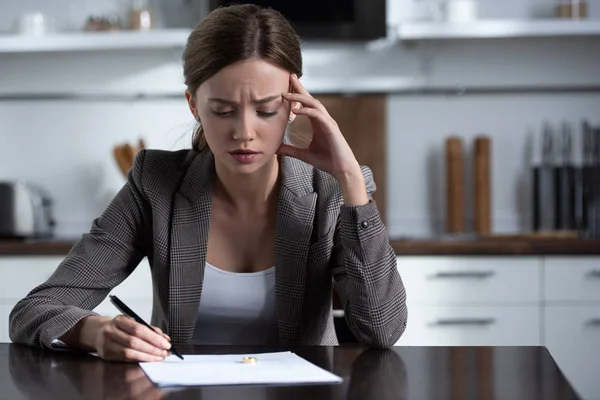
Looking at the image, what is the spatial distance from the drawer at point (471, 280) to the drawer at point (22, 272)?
120 cm

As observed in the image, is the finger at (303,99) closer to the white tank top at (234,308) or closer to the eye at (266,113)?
the eye at (266,113)

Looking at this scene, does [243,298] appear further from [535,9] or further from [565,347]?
[535,9]

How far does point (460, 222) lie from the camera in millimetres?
3623

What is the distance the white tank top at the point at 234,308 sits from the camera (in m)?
1.79

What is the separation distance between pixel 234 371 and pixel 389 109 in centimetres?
253

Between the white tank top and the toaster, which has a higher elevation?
the white tank top

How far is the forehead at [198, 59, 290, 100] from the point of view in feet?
5.38

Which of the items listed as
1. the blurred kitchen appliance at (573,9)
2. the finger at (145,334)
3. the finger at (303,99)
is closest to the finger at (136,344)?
the finger at (145,334)

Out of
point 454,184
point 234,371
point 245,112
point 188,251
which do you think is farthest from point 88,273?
point 454,184

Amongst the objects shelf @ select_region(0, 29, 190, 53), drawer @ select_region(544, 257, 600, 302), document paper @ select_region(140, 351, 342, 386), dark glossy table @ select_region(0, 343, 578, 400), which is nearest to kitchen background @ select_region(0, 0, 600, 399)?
shelf @ select_region(0, 29, 190, 53)

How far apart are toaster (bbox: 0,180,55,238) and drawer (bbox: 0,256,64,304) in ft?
0.74

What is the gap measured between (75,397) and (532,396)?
578mm

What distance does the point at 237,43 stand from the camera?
167 centimetres

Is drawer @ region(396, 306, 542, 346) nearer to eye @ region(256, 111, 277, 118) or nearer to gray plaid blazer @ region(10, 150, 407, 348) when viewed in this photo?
gray plaid blazer @ region(10, 150, 407, 348)
